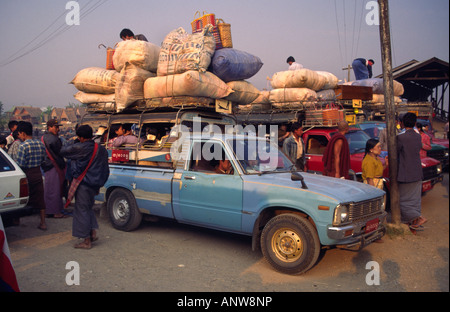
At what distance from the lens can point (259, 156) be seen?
5262 mm

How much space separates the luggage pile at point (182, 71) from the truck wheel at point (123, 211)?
72.1 inches

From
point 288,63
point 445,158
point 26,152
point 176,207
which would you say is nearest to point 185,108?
point 176,207

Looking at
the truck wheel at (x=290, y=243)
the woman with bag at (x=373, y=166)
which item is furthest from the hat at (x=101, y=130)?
the woman with bag at (x=373, y=166)

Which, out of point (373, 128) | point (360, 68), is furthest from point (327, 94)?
point (360, 68)

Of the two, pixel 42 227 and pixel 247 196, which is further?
pixel 42 227

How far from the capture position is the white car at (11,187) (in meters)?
5.18

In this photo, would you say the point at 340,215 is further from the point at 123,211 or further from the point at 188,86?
the point at 123,211

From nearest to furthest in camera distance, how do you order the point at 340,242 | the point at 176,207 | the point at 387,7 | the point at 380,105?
the point at 340,242, the point at 176,207, the point at 387,7, the point at 380,105

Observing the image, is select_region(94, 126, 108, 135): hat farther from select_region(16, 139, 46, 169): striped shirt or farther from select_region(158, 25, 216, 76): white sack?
select_region(158, 25, 216, 76): white sack

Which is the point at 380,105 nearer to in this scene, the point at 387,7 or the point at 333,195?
the point at 387,7

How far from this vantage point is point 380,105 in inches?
463

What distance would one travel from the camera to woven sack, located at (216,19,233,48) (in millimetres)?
7410

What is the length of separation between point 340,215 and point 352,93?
651 centimetres

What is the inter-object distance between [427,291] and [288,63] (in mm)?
9341
